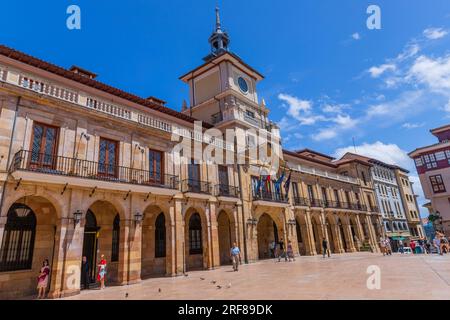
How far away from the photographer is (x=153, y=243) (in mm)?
15750

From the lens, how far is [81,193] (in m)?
11.6

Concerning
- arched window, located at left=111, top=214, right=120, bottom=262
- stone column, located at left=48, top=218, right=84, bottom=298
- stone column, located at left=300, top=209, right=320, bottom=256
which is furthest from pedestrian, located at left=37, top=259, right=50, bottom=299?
stone column, located at left=300, top=209, right=320, bottom=256

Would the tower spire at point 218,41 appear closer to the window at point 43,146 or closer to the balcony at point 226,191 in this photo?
the balcony at point 226,191

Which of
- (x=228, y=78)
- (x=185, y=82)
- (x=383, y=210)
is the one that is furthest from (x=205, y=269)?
(x=383, y=210)

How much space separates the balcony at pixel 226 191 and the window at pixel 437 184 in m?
32.2

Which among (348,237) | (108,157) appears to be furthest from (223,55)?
(348,237)

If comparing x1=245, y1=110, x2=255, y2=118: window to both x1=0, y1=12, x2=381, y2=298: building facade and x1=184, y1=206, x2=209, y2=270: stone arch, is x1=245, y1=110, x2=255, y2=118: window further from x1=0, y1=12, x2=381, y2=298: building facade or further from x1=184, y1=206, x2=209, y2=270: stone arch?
x1=184, y1=206, x2=209, y2=270: stone arch

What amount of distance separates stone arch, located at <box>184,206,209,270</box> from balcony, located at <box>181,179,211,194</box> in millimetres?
1140

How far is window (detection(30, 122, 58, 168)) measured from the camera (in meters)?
11.0

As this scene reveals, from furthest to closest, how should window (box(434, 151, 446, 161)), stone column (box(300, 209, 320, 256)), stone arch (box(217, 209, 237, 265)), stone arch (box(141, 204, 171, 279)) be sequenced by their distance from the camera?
window (box(434, 151, 446, 161))
stone column (box(300, 209, 320, 256))
stone arch (box(217, 209, 237, 265))
stone arch (box(141, 204, 171, 279))

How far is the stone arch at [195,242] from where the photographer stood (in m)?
16.9

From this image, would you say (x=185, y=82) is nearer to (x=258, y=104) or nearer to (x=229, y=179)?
(x=258, y=104)

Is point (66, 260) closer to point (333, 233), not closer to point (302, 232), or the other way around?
point (302, 232)
